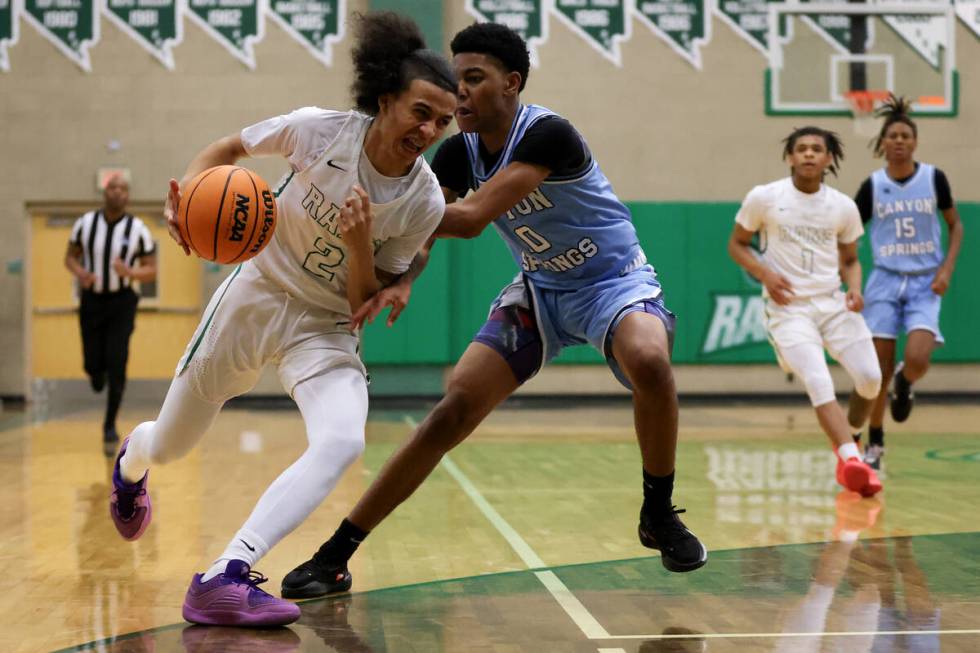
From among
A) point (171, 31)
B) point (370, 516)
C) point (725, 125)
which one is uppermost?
point (171, 31)

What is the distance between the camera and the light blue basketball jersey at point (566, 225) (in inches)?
167

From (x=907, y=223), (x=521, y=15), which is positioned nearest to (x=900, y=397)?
(x=907, y=223)

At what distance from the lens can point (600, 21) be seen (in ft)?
47.8

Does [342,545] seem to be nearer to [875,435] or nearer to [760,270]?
[760,270]

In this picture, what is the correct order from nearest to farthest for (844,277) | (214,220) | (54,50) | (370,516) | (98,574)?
(214,220), (370,516), (98,574), (844,277), (54,50)

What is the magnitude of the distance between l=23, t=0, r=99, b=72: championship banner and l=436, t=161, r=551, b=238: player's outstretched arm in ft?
37.8

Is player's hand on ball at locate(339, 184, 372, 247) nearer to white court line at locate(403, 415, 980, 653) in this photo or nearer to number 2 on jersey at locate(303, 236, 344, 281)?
number 2 on jersey at locate(303, 236, 344, 281)

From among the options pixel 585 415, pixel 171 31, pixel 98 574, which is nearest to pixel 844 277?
pixel 98 574

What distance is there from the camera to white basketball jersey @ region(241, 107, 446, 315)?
3.82m

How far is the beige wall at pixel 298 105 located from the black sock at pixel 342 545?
34.7 ft

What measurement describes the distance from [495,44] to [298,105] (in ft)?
34.8

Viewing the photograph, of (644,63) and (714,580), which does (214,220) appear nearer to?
(714,580)

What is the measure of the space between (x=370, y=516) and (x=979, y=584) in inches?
81.6

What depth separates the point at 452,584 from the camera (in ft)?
14.2
